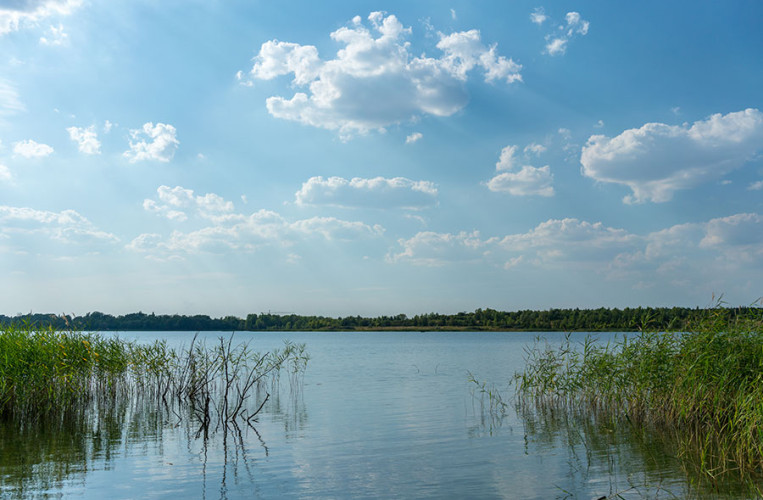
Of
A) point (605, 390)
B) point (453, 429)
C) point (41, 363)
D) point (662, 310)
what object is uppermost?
point (662, 310)

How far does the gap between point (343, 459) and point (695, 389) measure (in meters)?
9.88

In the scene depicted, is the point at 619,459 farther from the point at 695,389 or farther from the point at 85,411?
the point at 85,411

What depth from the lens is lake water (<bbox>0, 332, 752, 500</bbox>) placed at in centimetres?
1259

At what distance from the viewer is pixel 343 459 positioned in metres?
15.7

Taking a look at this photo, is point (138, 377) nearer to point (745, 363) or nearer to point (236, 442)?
point (236, 442)

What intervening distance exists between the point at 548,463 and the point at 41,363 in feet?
56.1

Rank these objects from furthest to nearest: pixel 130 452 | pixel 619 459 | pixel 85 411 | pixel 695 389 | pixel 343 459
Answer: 1. pixel 85 411
2. pixel 130 452
3. pixel 343 459
4. pixel 695 389
5. pixel 619 459

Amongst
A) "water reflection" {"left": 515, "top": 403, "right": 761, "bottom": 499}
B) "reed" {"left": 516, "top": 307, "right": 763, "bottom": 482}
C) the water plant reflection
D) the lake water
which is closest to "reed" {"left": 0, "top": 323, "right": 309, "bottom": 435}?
the water plant reflection

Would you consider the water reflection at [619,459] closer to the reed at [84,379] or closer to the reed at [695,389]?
the reed at [695,389]

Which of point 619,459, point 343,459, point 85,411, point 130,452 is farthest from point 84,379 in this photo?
point 619,459

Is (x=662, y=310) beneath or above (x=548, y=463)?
above

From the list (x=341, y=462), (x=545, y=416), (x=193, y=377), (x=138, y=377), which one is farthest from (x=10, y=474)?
(x=545, y=416)

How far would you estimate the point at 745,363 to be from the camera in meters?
14.9

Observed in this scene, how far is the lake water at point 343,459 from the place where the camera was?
496 inches
